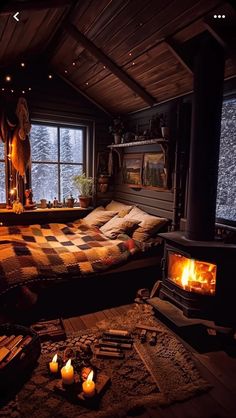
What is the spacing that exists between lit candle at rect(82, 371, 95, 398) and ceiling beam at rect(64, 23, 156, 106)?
11.3 ft

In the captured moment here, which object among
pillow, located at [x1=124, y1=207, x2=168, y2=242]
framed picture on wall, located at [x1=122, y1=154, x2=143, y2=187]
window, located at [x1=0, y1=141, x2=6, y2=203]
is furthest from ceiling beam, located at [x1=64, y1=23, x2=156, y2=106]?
window, located at [x1=0, y1=141, x2=6, y2=203]

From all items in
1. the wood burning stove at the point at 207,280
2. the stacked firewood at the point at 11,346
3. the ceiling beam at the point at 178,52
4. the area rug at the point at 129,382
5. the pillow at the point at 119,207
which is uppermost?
the ceiling beam at the point at 178,52

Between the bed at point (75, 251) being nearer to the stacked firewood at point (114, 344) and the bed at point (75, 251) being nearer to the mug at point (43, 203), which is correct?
the mug at point (43, 203)

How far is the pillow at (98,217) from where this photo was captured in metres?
4.52

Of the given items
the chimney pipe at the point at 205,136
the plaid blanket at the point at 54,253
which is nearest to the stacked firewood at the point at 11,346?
the plaid blanket at the point at 54,253

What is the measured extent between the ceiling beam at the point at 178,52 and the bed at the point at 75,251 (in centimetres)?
184

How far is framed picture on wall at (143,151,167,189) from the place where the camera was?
3.92 m

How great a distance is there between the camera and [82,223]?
469cm

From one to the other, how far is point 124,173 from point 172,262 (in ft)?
7.71

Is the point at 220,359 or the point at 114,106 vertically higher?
the point at 114,106

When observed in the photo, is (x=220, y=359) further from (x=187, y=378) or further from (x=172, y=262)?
(x=172, y=262)

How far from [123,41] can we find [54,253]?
2525 mm

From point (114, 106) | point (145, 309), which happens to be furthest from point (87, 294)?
point (114, 106)

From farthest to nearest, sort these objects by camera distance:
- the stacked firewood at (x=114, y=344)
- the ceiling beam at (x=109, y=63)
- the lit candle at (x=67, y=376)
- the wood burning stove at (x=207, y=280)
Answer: the ceiling beam at (x=109, y=63), the wood burning stove at (x=207, y=280), the stacked firewood at (x=114, y=344), the lit candle at (x=67, y=376)
